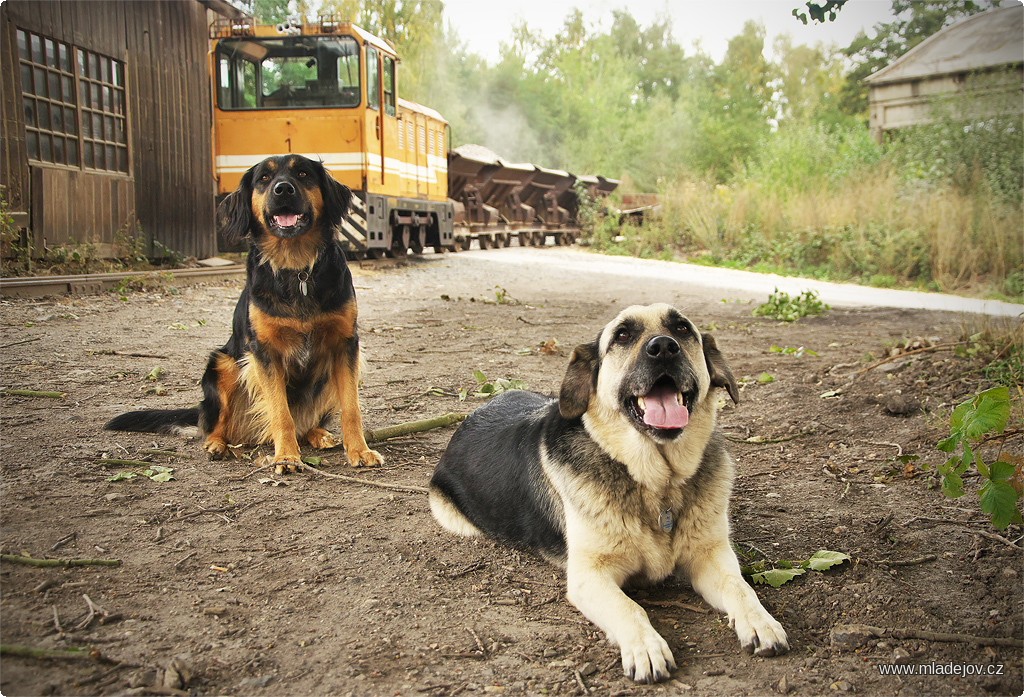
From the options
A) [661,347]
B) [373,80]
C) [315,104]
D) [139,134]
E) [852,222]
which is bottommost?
[661,347]

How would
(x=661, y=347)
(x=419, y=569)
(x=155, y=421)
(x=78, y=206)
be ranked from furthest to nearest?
(x=78, y=206) < (x=155, y=421) < (x=419, y=569) < (x=661, y=347)

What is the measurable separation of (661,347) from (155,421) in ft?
10.2

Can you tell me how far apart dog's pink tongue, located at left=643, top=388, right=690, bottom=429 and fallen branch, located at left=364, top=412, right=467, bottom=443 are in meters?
2.26

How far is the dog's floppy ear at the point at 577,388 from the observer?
9.93ft

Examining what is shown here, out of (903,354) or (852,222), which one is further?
(852,222)

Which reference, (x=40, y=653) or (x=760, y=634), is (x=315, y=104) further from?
(x=760, y=634)

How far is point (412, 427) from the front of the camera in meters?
4.96

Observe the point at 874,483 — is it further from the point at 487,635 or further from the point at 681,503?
the point at 487,635

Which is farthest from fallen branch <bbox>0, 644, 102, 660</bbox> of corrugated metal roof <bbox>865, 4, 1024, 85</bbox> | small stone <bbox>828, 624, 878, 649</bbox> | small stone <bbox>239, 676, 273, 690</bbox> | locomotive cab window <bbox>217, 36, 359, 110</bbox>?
corrugated metal roof <bbox>865, 4, 1024, 85</bbox>

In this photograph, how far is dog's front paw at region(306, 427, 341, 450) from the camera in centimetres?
472

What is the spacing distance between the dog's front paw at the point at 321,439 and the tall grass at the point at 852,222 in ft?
31.0

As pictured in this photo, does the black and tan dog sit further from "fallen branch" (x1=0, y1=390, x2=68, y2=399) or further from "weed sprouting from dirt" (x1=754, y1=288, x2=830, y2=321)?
"weed sprouting from dirt" (x1=754, y1=288, x2=830, y2=321)

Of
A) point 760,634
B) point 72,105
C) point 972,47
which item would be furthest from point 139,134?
point 972,47

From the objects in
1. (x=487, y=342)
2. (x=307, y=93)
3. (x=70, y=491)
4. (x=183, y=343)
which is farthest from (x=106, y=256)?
(x=70, y=491)
